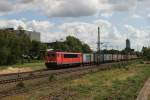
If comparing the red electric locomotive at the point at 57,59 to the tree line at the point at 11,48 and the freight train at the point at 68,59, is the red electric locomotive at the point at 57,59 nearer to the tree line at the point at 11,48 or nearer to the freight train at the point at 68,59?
the freight train at the point at 68,59

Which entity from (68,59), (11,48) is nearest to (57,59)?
(68,59)

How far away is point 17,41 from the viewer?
90562 millimetres

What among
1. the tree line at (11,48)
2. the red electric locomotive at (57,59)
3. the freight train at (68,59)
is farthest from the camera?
the tree line at (11,48)

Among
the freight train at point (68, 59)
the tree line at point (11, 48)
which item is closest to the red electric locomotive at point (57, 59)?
the freight train at point (68, 59)

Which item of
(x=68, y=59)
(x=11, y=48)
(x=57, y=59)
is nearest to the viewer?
(x=57, y=59)

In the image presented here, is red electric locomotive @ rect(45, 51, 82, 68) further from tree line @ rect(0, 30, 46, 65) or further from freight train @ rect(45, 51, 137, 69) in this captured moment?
tree line @ rect(0, 30, 46, 65)

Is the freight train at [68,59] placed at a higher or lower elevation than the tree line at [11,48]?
lower

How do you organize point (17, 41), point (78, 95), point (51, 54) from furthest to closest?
point (17, 41) < point (51, 54) < point (78, 95)

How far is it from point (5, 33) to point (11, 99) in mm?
69828

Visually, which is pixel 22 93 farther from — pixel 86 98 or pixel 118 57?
pixel 118 57

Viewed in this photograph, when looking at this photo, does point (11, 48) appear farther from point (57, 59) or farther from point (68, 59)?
point (57, 59)

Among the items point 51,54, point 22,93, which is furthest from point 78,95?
point 51,54

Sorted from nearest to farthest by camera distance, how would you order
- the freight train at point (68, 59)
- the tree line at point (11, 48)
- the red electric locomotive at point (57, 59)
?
the red electric locomotive at point (57, 59)
the freight train at point (68, 59)
the tree line at point (11, 48)

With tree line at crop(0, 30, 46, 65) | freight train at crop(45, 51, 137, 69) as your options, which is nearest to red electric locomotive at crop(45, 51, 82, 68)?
freight train at crop(45, 51, 137, 69)
